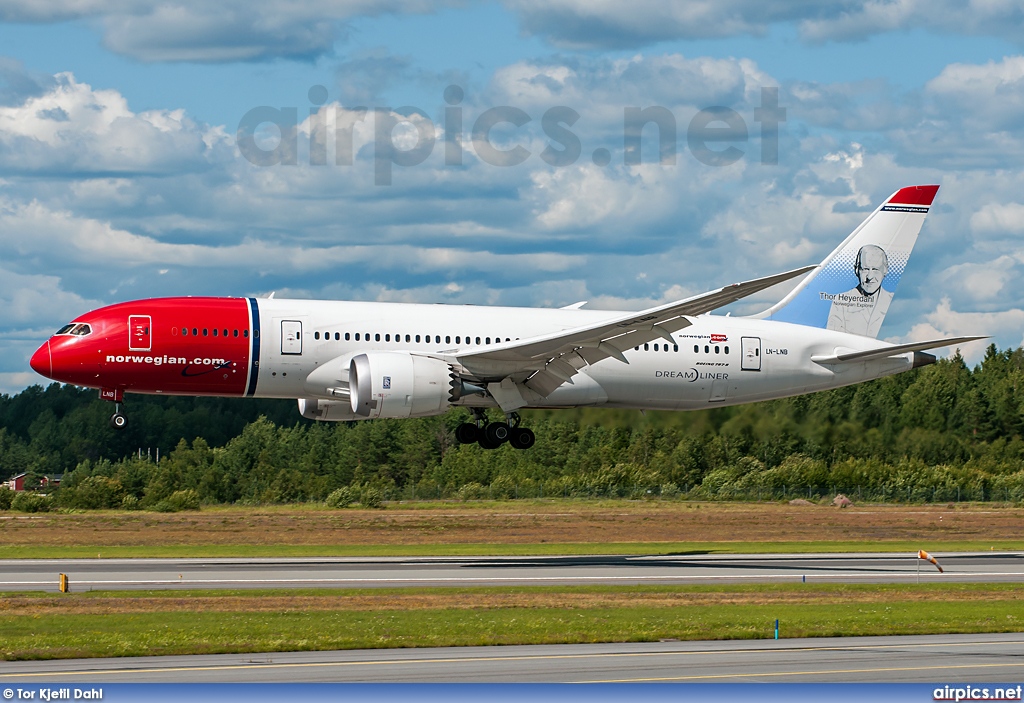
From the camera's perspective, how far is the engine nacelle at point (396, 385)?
4084 cm

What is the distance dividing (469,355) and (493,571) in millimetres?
6873

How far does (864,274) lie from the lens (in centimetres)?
5028

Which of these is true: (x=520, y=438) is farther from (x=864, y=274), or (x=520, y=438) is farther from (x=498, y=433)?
(x=864, y=274)

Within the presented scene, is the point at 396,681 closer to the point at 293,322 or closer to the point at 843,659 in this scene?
the point at 843,659

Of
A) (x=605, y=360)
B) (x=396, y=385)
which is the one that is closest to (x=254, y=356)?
(x=396, y=385)

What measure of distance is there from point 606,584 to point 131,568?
52.5 feet

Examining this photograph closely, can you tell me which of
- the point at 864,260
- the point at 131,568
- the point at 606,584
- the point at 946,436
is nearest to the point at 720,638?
the point at 606,584

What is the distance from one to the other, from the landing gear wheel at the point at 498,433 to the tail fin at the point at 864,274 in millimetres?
11024

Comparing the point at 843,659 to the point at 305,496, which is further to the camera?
the point at 305,496

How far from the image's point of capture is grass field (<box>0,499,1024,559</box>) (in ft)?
177

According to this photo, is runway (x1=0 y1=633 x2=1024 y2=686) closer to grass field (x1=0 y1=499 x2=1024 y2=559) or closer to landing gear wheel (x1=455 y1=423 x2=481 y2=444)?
landing gear wheel (x1=455 y1=423 x2=481 y2=444)

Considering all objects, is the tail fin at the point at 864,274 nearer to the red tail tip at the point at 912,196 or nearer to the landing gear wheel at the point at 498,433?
the red tail tip at the point at 912,196

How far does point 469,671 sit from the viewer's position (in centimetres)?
2195

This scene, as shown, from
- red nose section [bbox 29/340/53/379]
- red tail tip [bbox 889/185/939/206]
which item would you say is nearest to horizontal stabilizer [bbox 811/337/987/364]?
red tail tip [bbox 889/185/939/206]
